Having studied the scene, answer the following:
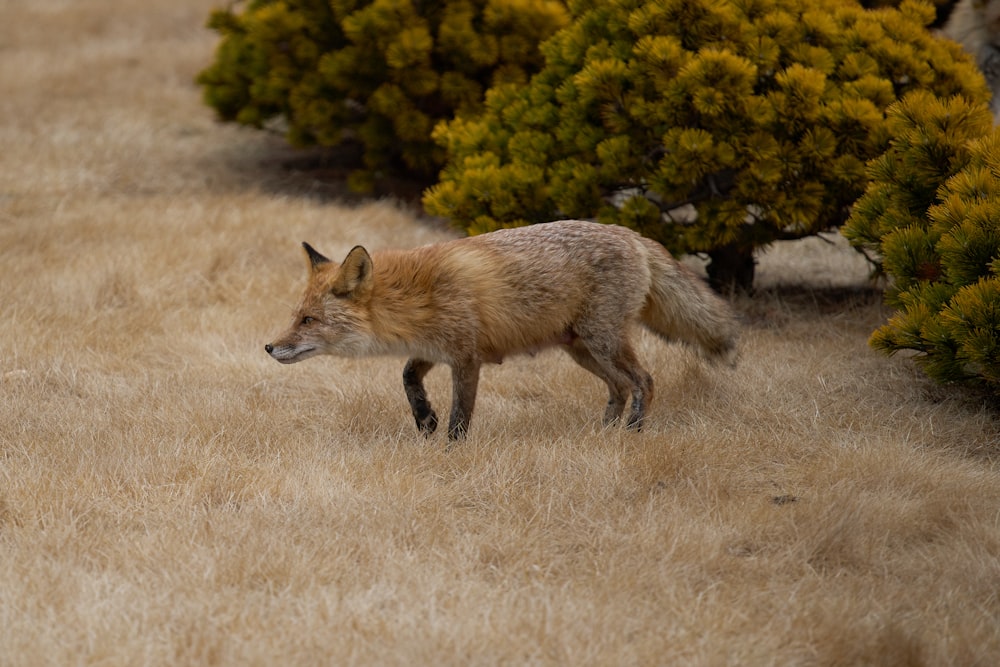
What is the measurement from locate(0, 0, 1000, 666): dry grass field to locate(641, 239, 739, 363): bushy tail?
1.20 feet

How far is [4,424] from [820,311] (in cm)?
599

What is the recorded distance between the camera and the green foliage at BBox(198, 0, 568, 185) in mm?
11281

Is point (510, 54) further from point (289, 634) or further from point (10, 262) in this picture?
point (289, 634)

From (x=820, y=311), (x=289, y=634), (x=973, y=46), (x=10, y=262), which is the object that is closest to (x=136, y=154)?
(x=10, y=262)

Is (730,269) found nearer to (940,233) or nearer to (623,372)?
(940,233)

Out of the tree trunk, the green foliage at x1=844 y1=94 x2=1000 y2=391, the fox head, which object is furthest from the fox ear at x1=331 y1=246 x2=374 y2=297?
the tree trunk

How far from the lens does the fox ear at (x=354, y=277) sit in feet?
18.1

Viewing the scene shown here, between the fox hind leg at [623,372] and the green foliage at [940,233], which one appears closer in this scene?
the green foliage at [940,233]

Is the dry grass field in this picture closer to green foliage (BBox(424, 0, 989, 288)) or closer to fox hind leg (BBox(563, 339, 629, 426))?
fox hind leg (BBox(563, 339, 629, 426))

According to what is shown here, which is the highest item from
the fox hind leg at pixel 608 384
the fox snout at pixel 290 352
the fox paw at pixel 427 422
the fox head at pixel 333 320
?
the fox head at pixel 333 320

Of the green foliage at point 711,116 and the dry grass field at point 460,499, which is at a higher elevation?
the green foliage at point 711,116

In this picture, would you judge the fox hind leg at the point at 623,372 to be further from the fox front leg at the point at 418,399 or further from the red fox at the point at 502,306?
the fox front leg at the point at 418,399

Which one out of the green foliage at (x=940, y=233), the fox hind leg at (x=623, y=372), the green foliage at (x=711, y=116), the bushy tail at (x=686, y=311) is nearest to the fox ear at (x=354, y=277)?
the fox hind leg at (x=623, y=372)

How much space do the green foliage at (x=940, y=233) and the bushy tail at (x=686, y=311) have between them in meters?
0.87
